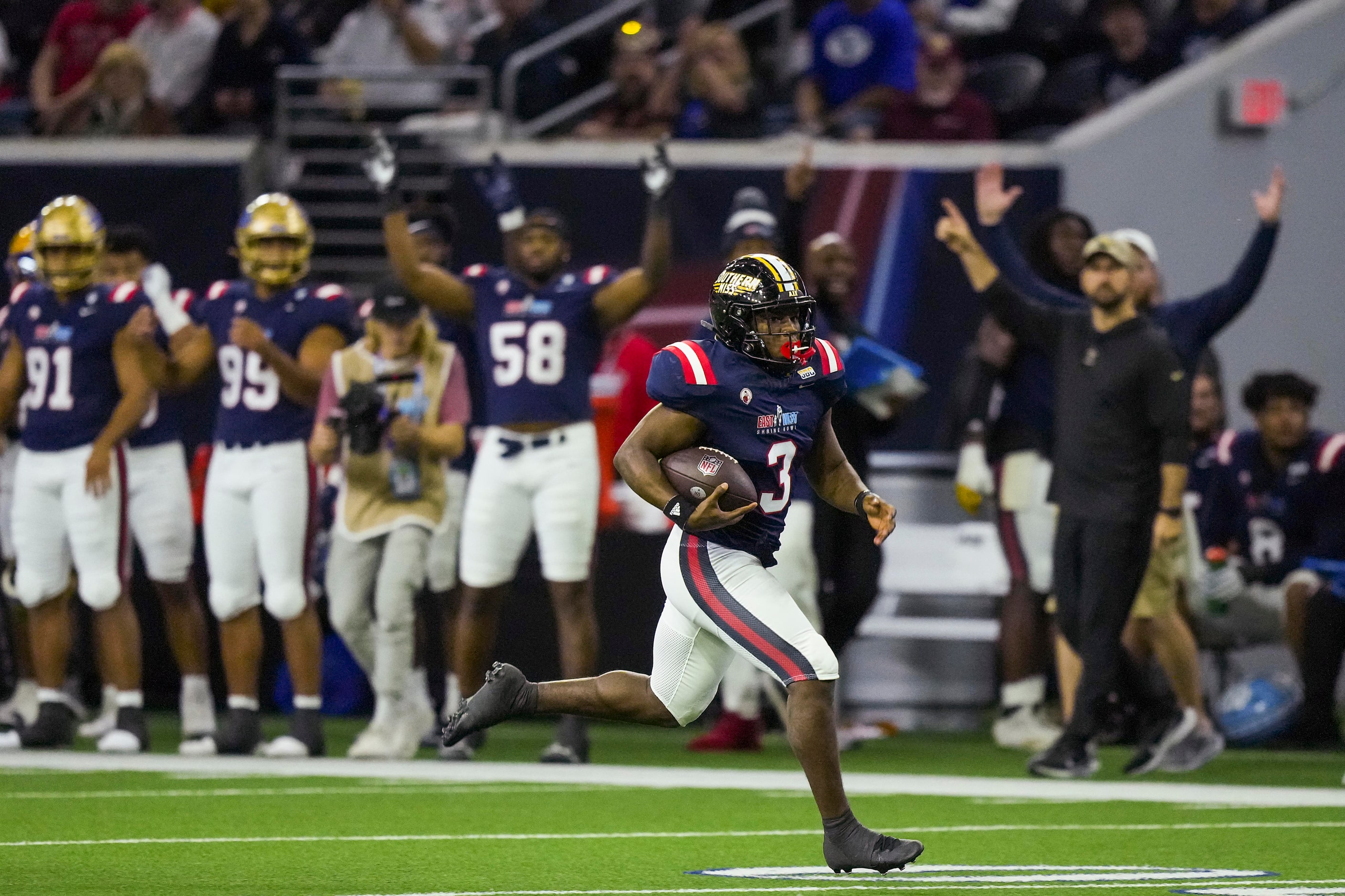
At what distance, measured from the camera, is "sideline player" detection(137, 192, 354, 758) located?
830cm

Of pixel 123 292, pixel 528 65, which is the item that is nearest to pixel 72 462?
pixel 123 292

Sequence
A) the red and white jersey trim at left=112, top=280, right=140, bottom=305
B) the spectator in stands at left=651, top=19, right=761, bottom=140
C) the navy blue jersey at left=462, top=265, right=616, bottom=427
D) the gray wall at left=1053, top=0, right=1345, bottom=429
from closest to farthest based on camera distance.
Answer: the navy blue jersey at left=462, top=265, right=616, bottom=427 → the red and white jersey trim at left=112, top=280, right=140, bottom=305 → the gray wall at left=1053, top=0, right=1345, bottom=429 → the spectator in stands at left=651, top=19, right=761, bottom=140

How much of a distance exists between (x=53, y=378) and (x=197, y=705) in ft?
4.49

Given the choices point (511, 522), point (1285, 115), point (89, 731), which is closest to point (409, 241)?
point (511, 522)

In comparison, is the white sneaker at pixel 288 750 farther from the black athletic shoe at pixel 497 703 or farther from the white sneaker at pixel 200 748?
the black athletic shoe at pixel 497 703

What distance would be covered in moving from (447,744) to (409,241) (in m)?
3.17

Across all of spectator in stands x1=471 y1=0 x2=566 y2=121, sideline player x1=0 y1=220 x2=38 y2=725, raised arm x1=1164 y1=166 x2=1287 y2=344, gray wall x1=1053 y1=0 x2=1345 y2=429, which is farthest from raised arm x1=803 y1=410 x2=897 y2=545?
spectator in stands x1=471 y1=0 x2=566 y2=121

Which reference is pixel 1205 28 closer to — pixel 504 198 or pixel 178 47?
pixel 504 198

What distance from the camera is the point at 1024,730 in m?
9.23

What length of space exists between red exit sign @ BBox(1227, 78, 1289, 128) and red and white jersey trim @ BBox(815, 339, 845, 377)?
6.93 meters

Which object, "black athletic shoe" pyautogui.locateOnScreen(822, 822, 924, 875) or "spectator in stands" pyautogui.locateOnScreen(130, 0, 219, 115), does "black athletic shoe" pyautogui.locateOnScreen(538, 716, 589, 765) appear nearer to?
"black athletic shoe" pyautogui.locateOnScreen(822, 822, 924, 875)

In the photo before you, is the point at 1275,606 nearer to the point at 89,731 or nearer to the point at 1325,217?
the point at 1325,217

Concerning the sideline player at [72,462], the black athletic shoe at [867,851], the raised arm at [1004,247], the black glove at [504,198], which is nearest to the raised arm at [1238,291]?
the raised arm at [1004,247]

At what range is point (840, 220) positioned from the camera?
38.4 ft
